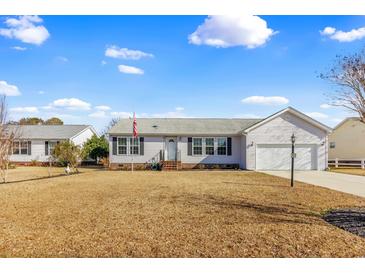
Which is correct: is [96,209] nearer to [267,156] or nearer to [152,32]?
[152,32]

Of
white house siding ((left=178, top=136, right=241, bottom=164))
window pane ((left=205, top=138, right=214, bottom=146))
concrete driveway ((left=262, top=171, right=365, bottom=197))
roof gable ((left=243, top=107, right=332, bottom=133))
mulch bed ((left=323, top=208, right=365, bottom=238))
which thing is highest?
roof gable ((left=243, top=107, right=332, bottom=133))

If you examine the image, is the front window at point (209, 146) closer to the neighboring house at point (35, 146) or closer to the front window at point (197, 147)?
the front window at point (197, 147)

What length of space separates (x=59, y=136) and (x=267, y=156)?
20.5m

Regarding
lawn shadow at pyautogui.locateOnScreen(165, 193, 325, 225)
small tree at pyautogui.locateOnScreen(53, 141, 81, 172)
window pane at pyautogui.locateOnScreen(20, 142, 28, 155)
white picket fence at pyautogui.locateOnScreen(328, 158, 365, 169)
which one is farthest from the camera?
window pane at pyautogui.locateOnScreen(20, 142, 28, 155)

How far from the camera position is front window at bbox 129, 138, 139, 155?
25159 millimetres

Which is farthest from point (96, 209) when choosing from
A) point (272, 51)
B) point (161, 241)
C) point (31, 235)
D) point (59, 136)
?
point (59, 136)

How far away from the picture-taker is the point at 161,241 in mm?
5516

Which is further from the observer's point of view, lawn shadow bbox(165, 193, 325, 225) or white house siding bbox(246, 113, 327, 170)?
white house siding bbox(246, 113, 327, 170)

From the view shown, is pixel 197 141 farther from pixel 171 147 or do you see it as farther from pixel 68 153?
pixel 68 153

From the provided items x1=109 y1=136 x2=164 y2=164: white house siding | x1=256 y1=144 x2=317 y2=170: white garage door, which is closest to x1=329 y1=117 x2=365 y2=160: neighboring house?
x1=256 y1=144 x2=317 y2=170: white garage door

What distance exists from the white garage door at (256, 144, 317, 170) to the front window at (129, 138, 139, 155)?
982 centimetres

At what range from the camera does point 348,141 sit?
30.3m

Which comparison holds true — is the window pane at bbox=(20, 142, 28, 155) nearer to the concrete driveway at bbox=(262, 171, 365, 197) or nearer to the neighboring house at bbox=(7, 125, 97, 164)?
the neighboring house at bbox=(7, 125, 97, 164)

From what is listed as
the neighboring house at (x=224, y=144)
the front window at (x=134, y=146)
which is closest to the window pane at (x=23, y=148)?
the neighboring house at (x=224, y=144)
